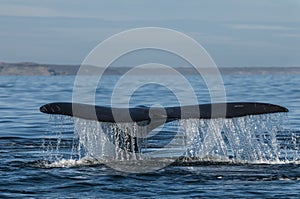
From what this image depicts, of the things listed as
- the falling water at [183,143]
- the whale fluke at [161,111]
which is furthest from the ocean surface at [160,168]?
the whale fluke at [161,111]

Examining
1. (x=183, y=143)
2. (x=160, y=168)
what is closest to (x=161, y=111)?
(x=160, y=168)

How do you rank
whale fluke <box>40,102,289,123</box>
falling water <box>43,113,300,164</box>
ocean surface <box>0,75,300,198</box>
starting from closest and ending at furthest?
ocean surface <box>0,75,300,198</box>, whale fluke <box>40,102,289,123</box>, falling water <box>43,113,300,164</box>

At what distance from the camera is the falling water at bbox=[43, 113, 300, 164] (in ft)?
23.9

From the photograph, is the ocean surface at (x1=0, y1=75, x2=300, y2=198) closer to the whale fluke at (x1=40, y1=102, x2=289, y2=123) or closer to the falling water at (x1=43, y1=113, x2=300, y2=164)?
the falling water at (x1=43, y1=113, x2=300, y2=164)

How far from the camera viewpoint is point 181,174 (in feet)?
24.6

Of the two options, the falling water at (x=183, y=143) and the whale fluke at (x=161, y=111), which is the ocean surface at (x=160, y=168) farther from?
the whale fluke at (x=161, y=111)

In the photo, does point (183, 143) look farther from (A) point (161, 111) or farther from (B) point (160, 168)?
(A) point (161, 111)

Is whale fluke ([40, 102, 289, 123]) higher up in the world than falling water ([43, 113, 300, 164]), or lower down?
higher up

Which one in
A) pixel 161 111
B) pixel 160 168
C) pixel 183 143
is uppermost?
pixel 161 111

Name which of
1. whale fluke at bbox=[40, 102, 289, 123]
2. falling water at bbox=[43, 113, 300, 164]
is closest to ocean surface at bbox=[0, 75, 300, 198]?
falling water at bbox=[43, 113, 300, 164]

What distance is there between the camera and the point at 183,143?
11094mm

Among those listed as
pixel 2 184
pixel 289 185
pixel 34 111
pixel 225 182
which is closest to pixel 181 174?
pixel 225 182

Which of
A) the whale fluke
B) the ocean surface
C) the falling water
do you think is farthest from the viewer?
the falling water

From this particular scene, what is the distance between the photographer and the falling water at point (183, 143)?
23.9ft
